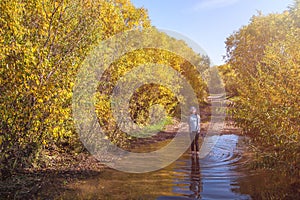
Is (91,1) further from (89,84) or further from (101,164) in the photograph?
(101,164)

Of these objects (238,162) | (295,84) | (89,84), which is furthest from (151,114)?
(295,84)

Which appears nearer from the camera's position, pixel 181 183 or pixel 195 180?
pixel 181 183

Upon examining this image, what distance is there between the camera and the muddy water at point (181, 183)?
8.70 m

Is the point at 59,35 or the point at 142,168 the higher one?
the point at 59,35

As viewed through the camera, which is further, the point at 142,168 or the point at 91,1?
the point at 142,168

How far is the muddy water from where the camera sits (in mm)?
8703

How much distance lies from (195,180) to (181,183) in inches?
26.1

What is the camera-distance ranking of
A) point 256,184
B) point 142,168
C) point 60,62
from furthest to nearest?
point 142,168 < point 256,184 < point 60,62

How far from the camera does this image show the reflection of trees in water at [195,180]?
8741mm

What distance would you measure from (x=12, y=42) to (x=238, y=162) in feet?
33.7

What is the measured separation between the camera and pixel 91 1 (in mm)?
10578

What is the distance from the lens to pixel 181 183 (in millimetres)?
9922

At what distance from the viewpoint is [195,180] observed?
10320mm

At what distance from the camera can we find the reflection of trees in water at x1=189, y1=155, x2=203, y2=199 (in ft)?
28.7
